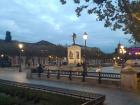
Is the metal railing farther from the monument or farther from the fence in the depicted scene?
the monument

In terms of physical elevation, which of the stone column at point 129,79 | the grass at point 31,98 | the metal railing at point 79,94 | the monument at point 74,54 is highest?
the monument at point 74,54

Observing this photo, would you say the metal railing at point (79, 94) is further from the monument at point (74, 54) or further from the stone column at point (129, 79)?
the monument at point (74, 54)

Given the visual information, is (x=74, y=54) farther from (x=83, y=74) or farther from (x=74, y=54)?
(x=83, y=74)

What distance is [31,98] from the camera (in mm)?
24422

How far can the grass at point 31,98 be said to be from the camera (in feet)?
69.8

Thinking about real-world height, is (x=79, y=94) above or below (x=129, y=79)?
below

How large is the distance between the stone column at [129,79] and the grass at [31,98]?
6.09 meters

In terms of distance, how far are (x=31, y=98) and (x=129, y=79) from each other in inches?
288

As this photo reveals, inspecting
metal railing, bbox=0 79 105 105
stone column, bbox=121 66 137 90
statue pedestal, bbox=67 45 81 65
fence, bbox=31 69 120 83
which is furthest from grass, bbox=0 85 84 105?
statue pedestal, bbox=67 45 81 65

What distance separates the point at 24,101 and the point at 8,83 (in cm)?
681

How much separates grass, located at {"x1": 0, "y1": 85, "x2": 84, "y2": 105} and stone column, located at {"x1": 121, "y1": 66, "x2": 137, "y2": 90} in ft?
20.0

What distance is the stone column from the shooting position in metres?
25.8

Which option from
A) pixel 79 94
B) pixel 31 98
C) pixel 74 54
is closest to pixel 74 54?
pixel 74 54

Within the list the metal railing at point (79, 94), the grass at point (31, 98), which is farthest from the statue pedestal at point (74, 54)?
the metal railing at point (79, 94)
